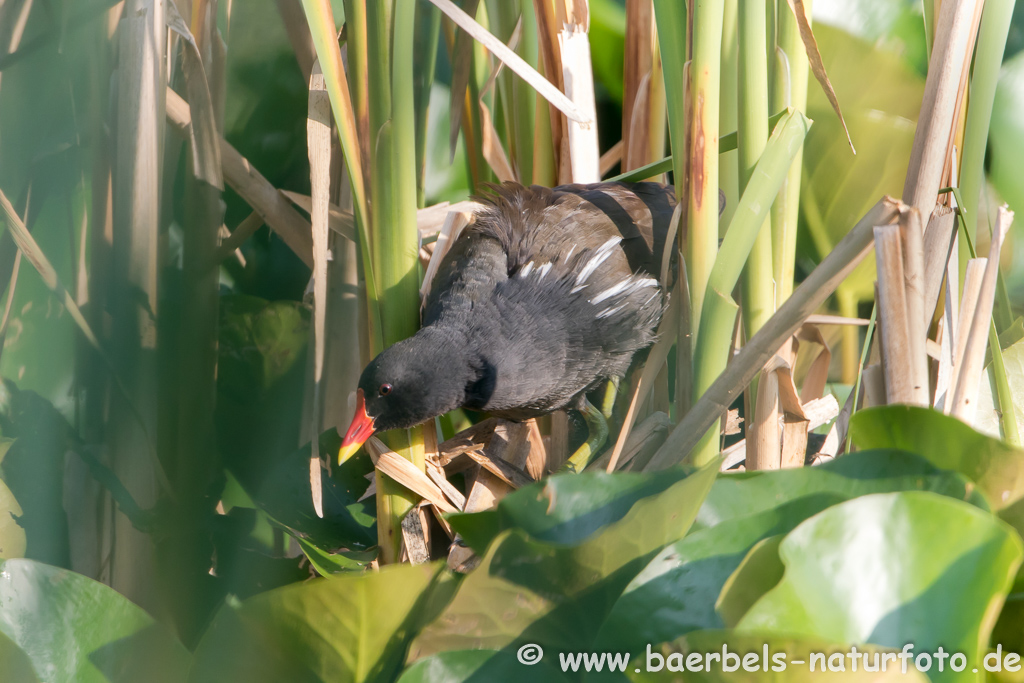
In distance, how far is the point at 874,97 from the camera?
122 cm

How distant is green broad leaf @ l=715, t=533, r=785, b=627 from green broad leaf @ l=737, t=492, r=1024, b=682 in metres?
0.03

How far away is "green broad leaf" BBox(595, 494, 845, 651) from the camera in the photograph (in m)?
0.45

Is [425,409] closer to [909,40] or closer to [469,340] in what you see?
[469,340]

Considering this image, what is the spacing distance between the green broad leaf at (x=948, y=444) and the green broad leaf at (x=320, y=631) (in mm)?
341

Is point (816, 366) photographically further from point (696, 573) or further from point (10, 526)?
point (10, 526)

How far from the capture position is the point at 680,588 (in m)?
0.45

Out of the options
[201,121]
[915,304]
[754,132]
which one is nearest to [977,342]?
[915,304]

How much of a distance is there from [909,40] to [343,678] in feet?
4.24

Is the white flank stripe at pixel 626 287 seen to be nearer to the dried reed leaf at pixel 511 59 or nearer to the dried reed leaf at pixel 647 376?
the dried reed leaf at pixel 647 376

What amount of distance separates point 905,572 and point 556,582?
204mm

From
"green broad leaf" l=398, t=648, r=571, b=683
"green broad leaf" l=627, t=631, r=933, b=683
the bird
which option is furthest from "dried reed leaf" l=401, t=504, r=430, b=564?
"green broad leaf" l=627, t=631, r=933, b=683

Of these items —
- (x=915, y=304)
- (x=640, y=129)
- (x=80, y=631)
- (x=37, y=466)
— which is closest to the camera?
(x=37, y=466)

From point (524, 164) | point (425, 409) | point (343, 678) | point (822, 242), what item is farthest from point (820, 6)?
point (343, 678)

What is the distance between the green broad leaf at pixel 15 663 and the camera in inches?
14.8
